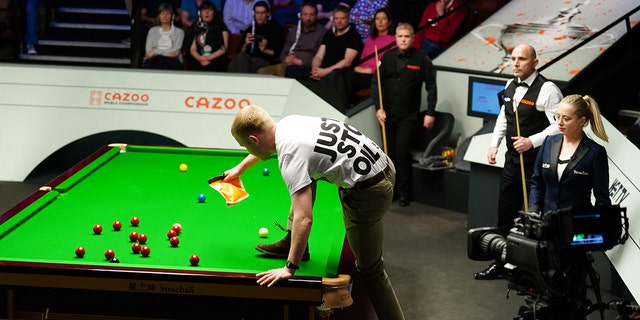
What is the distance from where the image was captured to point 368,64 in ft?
30.2

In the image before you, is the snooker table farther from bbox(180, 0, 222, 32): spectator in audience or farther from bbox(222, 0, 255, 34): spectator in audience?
bbox(180, 0, 222, 32): spectator in audience

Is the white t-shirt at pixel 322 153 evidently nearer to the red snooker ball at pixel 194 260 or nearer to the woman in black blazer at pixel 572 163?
the red snooker ball at pixel 194 260

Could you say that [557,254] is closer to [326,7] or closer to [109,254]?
[109,254]

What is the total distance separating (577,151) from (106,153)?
3.36m

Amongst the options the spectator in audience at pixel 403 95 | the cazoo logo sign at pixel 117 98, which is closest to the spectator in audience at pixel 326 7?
the spectator in audience at pixel 403 95

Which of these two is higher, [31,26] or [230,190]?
[230,190]

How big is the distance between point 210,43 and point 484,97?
304cm

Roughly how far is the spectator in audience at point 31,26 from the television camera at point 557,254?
7989 mm

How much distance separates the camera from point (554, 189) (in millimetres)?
5266

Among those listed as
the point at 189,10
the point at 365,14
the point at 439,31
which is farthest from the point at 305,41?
the point at 189,10

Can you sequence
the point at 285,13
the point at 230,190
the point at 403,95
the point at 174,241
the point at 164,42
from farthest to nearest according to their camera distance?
1. the point at 285,13
2. the point at 164,42
3. the point at 403,95
4. the point at 230,190
5. the point at 174,241

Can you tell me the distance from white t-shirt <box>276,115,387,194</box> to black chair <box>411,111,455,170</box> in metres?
3.90

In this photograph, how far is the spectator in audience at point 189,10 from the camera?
10508 mm

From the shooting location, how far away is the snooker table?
4.24 meters
